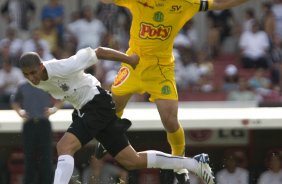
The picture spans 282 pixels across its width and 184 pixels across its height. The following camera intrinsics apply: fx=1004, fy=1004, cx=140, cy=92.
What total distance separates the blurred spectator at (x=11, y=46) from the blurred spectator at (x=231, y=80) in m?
3.20

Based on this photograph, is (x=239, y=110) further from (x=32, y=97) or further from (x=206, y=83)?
(x=206, y=83)

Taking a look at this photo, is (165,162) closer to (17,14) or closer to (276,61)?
(276,61)

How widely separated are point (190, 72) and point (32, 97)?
13.5 feet

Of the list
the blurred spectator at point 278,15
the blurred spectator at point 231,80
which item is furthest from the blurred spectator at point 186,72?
the blurred spectator at point 278,15

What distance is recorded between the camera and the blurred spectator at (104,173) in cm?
1156

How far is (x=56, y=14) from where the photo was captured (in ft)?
54.1

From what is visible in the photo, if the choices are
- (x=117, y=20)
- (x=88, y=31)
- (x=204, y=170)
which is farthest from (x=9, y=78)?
(x=204, y=170)

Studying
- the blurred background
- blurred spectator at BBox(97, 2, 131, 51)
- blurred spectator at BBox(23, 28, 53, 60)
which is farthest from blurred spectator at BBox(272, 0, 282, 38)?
blurred spectator at BBox(23, 28, 53, 60)

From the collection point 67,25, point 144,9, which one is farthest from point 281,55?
point 144,9

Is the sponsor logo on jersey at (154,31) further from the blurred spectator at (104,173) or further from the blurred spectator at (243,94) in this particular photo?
the blurred spectator at (243,94)

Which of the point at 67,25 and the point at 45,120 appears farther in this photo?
the point at 67,25

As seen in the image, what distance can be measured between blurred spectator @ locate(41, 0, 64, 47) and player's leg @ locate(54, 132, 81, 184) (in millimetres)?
7322

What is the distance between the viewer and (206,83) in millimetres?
15227

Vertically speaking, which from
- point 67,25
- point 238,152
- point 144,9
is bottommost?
point 238,152
